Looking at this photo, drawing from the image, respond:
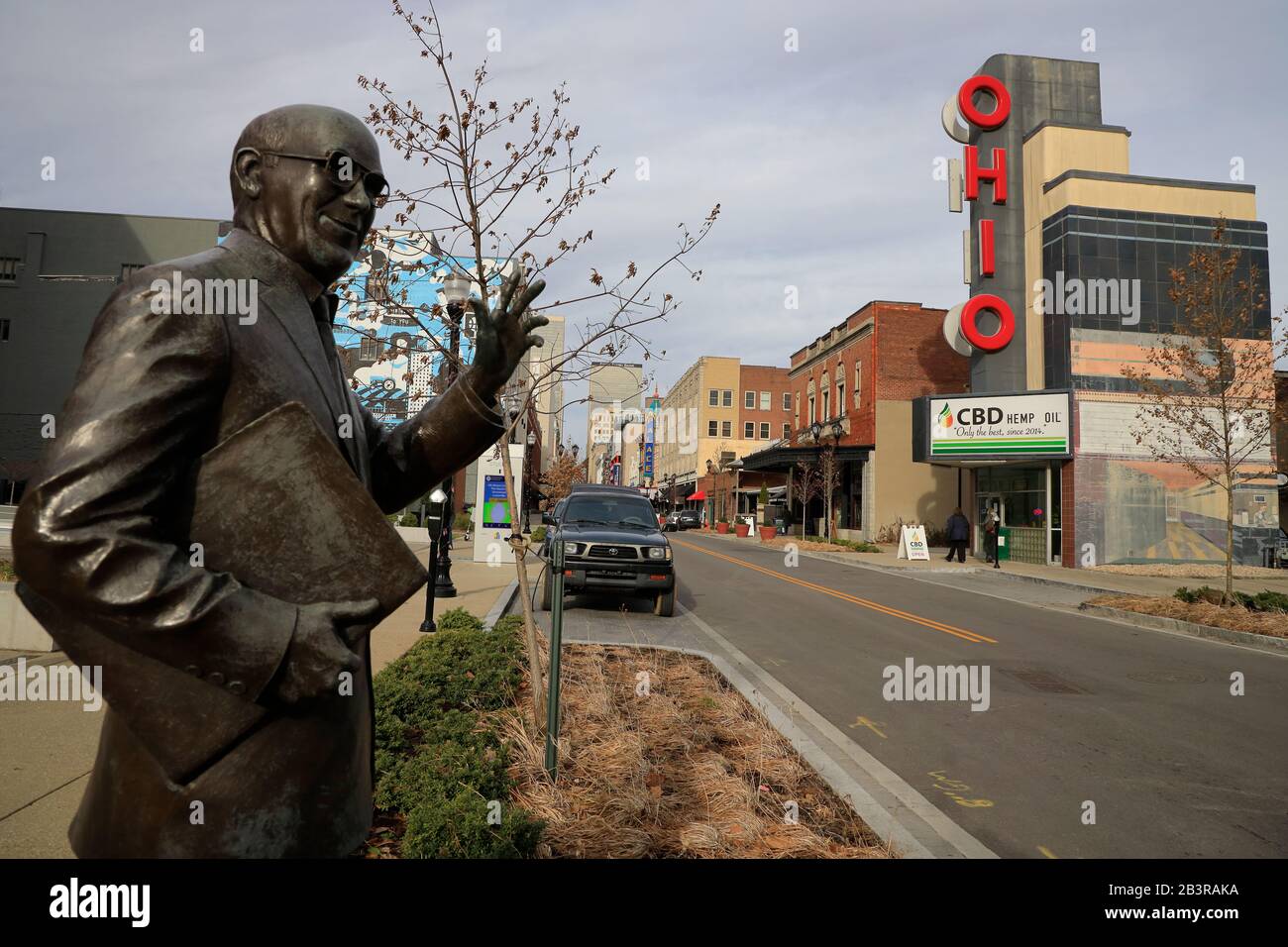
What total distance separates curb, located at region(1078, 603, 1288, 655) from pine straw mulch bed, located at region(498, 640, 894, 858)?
9.06m

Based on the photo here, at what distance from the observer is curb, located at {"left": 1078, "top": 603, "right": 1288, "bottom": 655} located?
1061cm

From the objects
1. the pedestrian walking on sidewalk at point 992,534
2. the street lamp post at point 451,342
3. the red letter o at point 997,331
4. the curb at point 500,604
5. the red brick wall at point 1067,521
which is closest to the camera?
the street lamp post at point 451,342

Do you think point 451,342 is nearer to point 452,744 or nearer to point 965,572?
point 452,744

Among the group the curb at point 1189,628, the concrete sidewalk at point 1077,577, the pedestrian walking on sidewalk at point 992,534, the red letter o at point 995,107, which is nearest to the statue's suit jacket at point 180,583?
the curb at point 1189,628

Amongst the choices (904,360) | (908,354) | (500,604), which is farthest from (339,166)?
(908,354)

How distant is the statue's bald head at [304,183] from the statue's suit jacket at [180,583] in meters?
0.05

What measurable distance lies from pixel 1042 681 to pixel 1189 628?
5.69 meters

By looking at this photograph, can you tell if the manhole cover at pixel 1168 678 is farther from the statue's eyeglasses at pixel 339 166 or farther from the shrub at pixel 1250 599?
the statue's eyeglasses at pixel 339 166

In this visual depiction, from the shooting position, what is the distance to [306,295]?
64.4 inches

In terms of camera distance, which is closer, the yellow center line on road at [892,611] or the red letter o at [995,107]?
the yellow center line on road at [892,611]

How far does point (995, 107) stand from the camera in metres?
27.7

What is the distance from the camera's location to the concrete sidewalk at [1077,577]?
696 inches

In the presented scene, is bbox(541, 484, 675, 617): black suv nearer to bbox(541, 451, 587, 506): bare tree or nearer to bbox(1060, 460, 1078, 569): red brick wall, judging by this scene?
bbox(1060, 460, 1078, 569): red brick wall
